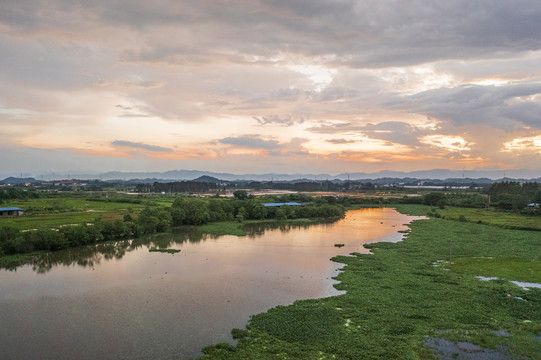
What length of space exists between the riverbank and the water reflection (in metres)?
18.0

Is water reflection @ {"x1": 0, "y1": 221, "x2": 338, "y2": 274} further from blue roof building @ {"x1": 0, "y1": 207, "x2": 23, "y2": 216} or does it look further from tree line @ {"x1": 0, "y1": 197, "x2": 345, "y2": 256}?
blue roof building @ {"x1": 0, "y1": 207, "x2": 23, "y2": 216}

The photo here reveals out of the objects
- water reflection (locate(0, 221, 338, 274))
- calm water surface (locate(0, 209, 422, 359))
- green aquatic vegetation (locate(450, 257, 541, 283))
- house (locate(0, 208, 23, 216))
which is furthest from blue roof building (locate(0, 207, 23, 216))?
green aquatic vegetation (locate(450, 257, 541, 283))

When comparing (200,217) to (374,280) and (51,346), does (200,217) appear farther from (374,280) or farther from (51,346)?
(51,346)

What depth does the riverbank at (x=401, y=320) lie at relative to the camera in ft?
42.4

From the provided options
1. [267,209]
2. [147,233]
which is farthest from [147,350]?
[267,209]

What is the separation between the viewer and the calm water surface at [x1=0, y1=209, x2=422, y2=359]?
14.1 meters

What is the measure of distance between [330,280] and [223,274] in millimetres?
7103

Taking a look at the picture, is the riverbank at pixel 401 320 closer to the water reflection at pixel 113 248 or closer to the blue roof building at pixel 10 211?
the water reflection at pixel 113 248

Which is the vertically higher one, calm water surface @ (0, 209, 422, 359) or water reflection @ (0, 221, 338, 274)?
water reflection @ (0, 221, 338, 274)

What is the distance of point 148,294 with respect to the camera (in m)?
19.7

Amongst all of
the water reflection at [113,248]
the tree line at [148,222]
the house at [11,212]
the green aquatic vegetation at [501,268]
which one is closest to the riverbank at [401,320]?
the green aquatic vegetation at [501,268]

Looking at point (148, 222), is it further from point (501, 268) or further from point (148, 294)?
point (501, 268)

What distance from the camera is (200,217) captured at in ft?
156

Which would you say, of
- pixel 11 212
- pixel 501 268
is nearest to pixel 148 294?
pixel 501 268
